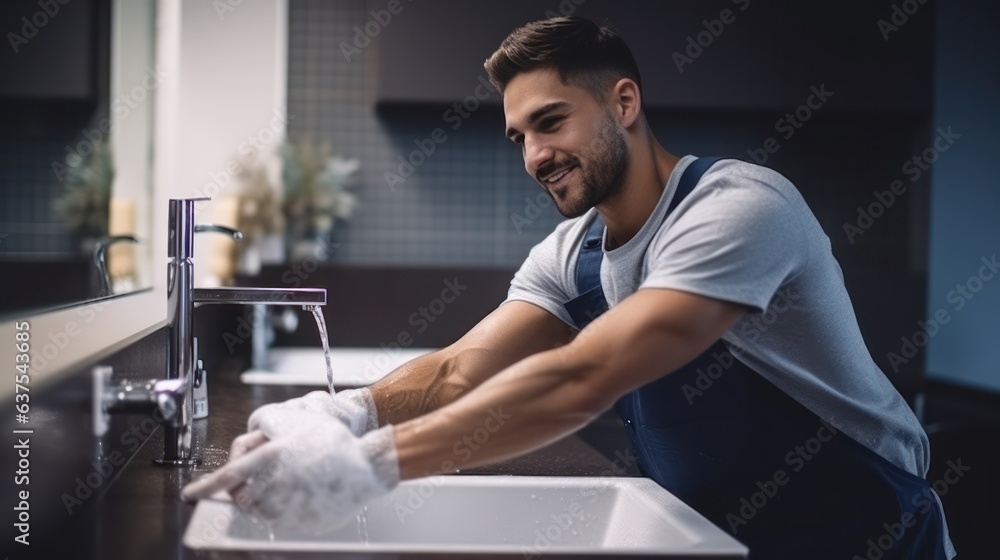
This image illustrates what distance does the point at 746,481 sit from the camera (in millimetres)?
1205

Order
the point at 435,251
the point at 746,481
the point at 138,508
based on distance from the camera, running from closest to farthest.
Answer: the point at 138,508 → the point at 746,481 → the point at 435,251

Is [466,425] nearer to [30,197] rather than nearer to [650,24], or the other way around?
[30,197]

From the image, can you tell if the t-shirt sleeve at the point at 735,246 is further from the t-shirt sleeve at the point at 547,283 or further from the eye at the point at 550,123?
the t-shirt sleeve at the point at 547,283

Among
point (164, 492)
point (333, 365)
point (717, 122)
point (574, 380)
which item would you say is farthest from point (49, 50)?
point (717, 122)

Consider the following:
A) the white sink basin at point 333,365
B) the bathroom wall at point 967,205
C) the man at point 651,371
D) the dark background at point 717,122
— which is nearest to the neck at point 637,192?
the man at point 651,371

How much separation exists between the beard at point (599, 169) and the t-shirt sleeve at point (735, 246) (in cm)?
20

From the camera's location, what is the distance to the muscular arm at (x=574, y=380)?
0.97 m

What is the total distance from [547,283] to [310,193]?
1.97 m

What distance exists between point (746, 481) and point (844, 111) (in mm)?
2359

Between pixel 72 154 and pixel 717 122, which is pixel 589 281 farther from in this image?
pixel 717 122

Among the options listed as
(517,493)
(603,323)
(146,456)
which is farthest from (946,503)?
(146,456)

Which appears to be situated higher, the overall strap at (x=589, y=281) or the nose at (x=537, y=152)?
the nose at (x=537, y=152)

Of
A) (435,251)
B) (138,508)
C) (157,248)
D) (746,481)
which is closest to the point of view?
(138,508)

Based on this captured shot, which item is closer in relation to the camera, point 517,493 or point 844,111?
point 517,493
